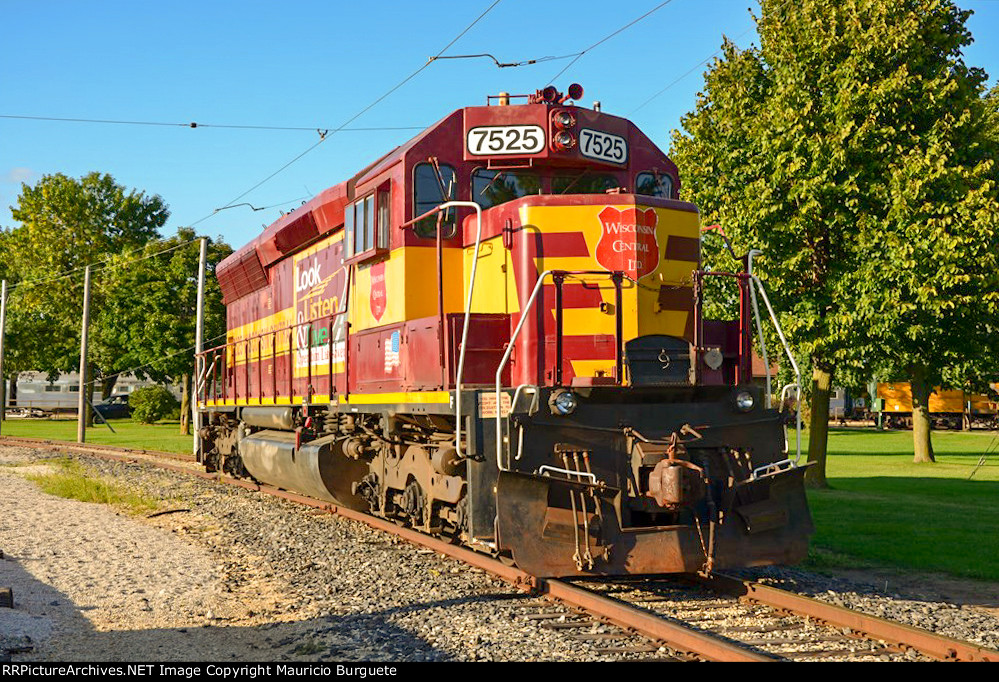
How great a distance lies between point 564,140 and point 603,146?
19.3 inches

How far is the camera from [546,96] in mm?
9461

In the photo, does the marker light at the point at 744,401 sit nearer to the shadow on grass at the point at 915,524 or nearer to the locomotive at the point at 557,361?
the locomotive at the point at 557,361

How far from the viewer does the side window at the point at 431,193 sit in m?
9.47

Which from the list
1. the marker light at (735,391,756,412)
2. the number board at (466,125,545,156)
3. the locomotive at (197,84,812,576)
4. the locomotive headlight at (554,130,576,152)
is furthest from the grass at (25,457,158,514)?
the marker light at (735,391,756,412)

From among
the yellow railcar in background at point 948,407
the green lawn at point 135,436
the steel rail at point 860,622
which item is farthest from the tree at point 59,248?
the steel rail at point 860,622

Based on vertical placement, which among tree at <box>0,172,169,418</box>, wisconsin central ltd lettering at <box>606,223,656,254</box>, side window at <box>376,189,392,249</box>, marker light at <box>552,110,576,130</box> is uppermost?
tree at <box>0,172,169,418</box>

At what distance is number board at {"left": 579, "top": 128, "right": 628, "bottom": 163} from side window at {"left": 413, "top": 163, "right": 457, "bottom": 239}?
128 centimetres

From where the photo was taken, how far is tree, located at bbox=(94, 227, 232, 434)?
37.9m

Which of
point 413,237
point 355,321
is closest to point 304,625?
point 413,237

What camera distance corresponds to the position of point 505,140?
9.27 m

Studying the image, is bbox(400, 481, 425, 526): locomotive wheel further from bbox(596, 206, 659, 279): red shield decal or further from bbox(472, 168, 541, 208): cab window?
bbox(596, 206, 659, 279): red shield decal

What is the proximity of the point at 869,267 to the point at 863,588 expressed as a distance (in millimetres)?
7307

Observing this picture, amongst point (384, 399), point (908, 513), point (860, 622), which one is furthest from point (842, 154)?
point (860, 622)

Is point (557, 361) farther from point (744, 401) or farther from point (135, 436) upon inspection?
point (135, 436)
